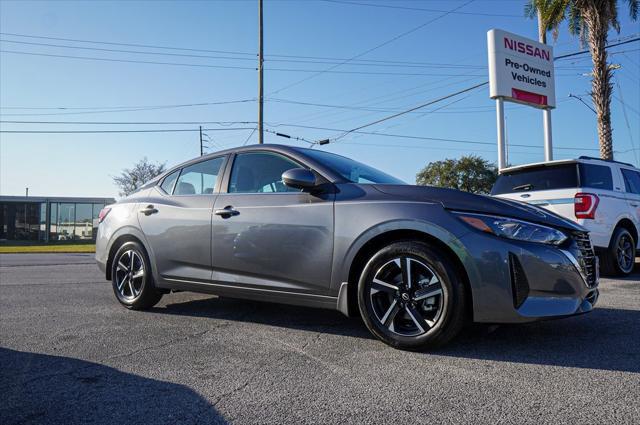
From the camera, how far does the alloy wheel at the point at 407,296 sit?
3203 millimetres

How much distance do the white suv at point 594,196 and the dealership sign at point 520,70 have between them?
26.2ft

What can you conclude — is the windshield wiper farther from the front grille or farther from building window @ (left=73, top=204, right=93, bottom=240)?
building window @ (left=73, top=204, right=93, bottom=240)

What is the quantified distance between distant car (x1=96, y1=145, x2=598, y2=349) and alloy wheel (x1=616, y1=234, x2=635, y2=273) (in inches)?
186

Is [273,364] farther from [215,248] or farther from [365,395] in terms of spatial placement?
[215,248]

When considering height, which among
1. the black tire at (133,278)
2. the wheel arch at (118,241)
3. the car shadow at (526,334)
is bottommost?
the car shadow at (526,334)

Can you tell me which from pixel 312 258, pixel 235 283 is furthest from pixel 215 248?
pixel 312 258

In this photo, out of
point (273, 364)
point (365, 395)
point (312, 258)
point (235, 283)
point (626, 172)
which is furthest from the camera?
point (626, 172)

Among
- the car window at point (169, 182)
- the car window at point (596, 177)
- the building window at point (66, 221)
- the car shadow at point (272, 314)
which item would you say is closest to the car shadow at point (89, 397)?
the car shadow at point (272, 314)

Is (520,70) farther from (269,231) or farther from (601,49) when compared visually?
(269,231)

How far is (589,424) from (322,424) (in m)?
1.20

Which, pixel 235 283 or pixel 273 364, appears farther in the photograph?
pixel 235 283

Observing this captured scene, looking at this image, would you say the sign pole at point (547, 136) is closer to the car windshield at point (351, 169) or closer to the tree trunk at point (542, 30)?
the tree trunk at point (542, 30)

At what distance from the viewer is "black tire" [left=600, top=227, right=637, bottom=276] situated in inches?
289

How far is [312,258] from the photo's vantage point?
12.0ft
